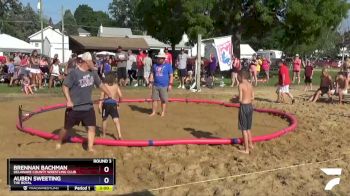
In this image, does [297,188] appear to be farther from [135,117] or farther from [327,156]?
[135,117]

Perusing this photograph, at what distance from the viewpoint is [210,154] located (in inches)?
354

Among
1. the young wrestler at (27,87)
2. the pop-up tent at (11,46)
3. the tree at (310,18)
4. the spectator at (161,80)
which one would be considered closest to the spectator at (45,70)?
the young wrestler at (27,87)

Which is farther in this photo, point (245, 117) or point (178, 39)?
point (178, 39)

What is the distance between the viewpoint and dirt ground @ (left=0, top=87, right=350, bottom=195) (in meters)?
7.32

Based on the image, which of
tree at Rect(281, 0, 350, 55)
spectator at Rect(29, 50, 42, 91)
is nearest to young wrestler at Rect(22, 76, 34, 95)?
spectator at Rect(29, 50, 42, 91)

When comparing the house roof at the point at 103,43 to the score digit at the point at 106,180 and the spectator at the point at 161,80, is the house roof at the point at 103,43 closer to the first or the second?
the spectator at the point at 161,80

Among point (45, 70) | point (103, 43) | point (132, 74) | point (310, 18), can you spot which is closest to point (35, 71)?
point (45, 70)

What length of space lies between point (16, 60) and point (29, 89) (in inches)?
199

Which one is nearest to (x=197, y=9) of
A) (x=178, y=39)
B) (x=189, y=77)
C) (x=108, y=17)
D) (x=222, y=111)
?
(x=178, y=39)

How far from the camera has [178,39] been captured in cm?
3762

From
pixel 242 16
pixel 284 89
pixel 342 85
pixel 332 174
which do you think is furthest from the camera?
pixel 242 16

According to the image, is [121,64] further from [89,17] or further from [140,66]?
[89,17]
